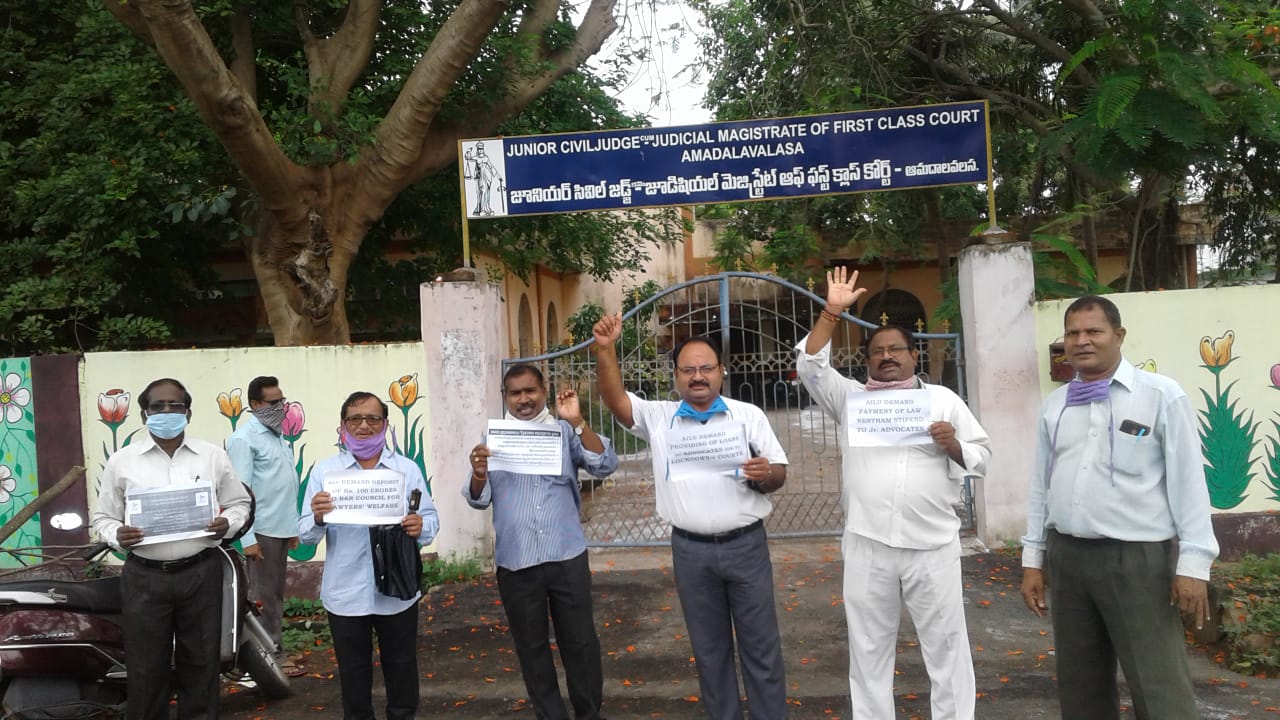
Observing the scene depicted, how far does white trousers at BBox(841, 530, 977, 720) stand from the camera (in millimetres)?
3809

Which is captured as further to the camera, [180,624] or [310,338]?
[310,338]

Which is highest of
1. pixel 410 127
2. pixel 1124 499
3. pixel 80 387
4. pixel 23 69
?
pixel 23 69

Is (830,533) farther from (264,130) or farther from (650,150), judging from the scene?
(264,130)

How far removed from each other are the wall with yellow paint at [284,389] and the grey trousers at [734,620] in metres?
4.07

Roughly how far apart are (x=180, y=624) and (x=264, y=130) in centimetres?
490

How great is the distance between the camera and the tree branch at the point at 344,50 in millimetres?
9438

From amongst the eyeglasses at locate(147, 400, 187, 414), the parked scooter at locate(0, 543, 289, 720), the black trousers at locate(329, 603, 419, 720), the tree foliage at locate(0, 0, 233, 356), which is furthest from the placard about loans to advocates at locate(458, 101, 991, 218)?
the black trousers at locate(329, 603, 419, 720)

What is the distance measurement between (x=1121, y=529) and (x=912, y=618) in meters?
0.92

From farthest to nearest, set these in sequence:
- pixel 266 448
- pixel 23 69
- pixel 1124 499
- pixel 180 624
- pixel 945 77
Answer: pixel 945 77
pixel 23 69
pixel 266 448
pixel 180 624
pixel 1124 499

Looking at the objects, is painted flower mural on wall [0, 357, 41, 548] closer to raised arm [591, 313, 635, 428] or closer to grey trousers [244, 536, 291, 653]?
grey trousers [244, 536, 291, 653]

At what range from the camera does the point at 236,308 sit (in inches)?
590

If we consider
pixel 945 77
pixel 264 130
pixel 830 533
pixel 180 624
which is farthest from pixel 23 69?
pixel 945 77

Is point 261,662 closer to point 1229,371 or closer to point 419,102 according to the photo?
point 419,102

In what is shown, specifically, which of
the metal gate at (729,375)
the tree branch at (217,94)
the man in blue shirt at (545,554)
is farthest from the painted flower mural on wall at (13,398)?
the man in blue shirt at (545,554)
